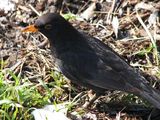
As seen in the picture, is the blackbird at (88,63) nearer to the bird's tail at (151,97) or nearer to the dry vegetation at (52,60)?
the bird's tail at (151,97)

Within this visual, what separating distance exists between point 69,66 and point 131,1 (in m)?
1.87

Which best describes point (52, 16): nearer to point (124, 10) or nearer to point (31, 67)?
point (31, 67)

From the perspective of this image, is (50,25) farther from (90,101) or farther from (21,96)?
(90,101)

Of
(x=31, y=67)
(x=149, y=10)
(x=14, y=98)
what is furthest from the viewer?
(x=149, y=10)

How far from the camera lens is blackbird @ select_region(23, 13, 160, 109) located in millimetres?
6176

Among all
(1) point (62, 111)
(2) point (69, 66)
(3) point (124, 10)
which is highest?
(3) point (124, 10)

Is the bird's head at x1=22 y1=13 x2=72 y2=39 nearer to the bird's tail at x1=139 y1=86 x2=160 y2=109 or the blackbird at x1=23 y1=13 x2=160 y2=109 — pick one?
the blackbird at x1=23 y1=13 x2=160 y2=109

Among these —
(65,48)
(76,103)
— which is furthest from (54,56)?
(76,103)

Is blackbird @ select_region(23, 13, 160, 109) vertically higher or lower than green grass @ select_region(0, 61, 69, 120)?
higher

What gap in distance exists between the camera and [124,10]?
304 inches

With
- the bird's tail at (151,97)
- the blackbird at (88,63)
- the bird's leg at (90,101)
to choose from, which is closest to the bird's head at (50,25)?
the blackbird at (88,63)

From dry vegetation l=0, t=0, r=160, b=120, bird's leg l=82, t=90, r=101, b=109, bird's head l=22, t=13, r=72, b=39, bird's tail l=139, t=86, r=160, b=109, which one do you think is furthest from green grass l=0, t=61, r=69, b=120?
bird's tail l=139, t=86, r=160, b=109

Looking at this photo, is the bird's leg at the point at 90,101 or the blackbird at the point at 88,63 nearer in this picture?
the blackbird at the point at 88,63

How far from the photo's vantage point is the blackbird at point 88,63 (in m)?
6.18
